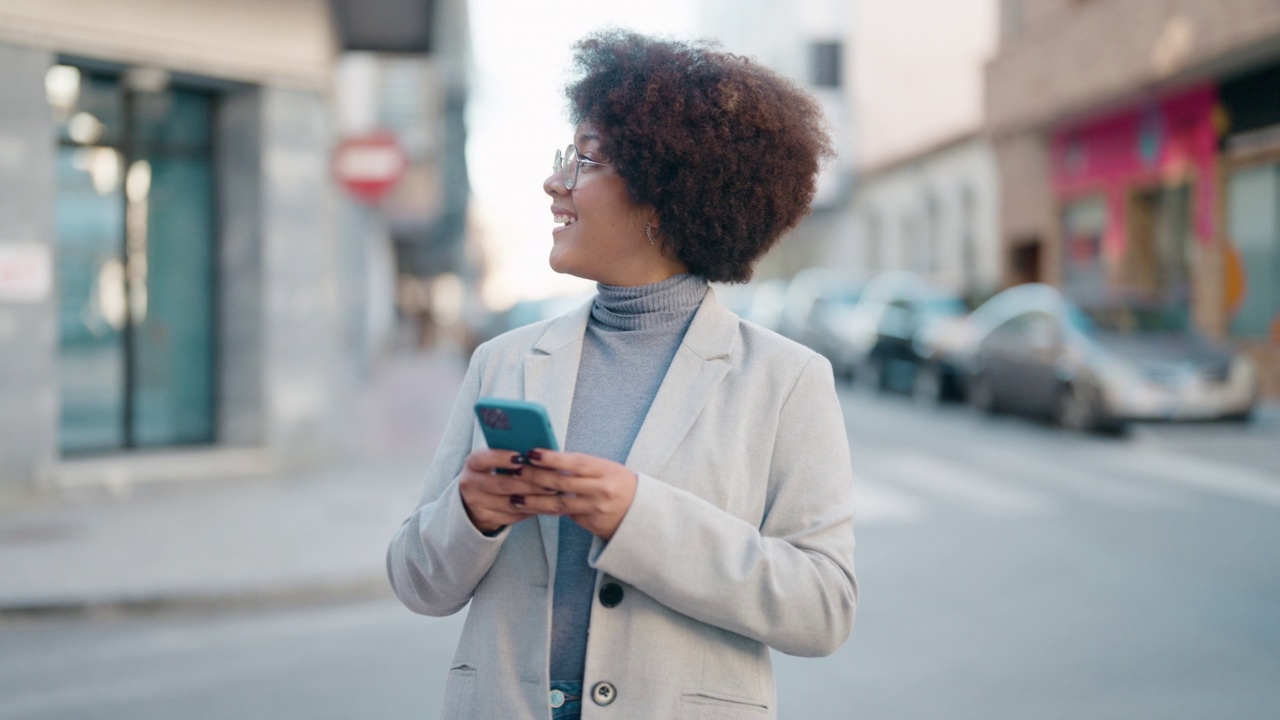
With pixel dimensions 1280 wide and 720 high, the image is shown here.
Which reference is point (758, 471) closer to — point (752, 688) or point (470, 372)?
point (752, 688)

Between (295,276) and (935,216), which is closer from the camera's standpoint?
(295,276)

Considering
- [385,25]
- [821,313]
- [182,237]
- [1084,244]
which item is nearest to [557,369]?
[182,237]

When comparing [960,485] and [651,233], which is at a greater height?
[651,233]

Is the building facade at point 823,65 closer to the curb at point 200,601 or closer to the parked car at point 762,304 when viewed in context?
the parked car at point 762,304

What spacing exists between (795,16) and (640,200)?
42.0 metres

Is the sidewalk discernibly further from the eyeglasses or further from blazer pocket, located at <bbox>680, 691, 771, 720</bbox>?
blazer pocket, located at <bbox>680, 691, 771, 720</bbox>

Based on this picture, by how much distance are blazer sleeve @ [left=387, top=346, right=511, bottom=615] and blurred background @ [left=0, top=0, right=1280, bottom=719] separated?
73 cm

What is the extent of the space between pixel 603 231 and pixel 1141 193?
21.1 meters

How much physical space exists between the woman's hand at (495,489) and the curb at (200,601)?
525cm

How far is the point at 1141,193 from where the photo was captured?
69.7 feet

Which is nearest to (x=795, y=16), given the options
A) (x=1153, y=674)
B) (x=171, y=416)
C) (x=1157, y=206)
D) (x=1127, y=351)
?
(x=1157, y=206)

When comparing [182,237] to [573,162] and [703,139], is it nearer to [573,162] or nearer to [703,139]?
[573,162]

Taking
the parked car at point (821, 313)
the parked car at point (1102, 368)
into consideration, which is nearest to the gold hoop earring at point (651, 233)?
the parked car at point (1102, 368)

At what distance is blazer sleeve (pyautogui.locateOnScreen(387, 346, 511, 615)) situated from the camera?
74.6 inches
